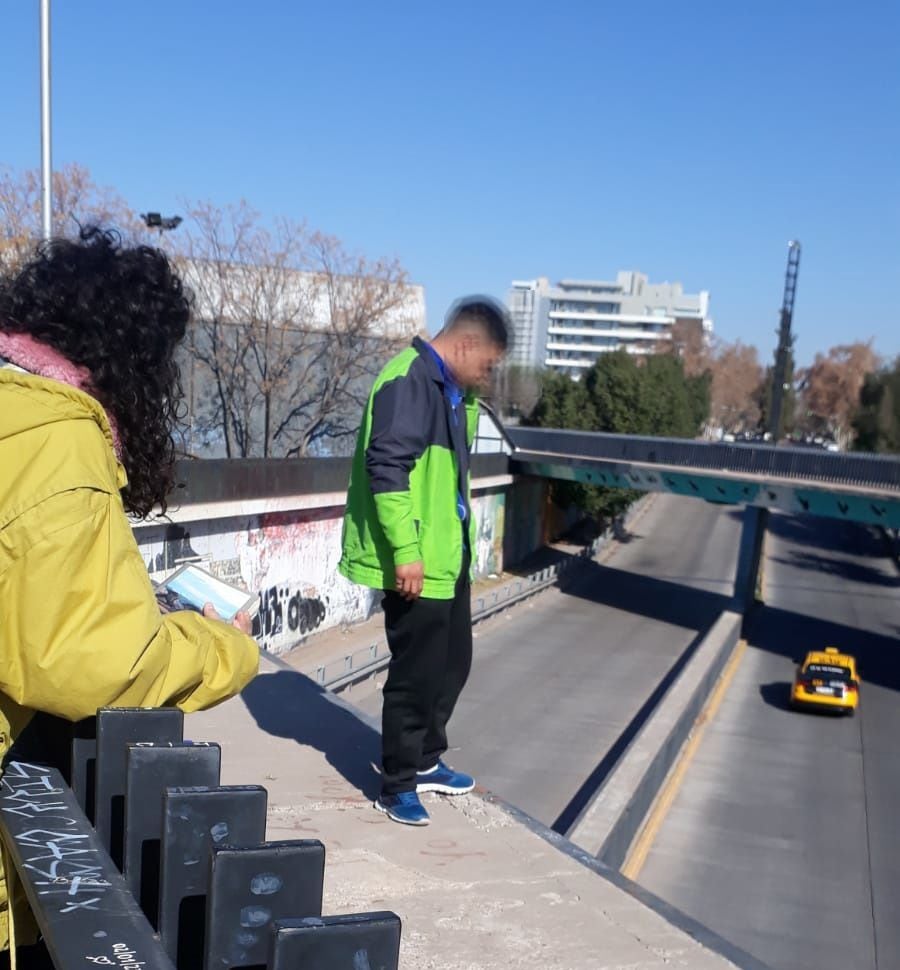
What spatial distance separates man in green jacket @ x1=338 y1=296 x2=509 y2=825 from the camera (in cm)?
384

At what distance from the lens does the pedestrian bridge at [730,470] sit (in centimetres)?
2833

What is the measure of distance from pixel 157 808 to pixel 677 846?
15.3 meters

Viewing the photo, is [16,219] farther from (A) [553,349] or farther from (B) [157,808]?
(A) [553,349]

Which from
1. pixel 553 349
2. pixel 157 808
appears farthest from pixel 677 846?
pixel 553 349

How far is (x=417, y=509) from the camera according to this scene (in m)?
3.98

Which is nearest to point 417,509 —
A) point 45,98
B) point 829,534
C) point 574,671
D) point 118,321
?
point 118,321

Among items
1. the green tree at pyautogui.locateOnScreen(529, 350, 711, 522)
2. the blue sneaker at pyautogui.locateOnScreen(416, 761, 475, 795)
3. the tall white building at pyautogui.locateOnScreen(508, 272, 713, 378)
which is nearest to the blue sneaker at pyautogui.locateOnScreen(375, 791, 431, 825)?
the blue sneaker at pyautogui.locateOnScreen(416, 761, 475, 795)

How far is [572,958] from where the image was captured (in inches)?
119

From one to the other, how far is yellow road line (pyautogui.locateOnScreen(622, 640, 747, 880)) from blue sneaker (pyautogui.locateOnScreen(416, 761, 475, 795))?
8657 millimetres

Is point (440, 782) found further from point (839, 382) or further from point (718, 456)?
point (839, 382)

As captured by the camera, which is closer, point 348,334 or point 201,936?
point 201,936

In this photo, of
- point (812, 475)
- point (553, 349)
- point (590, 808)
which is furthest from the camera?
point (553, 349)

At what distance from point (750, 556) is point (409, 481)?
34.2 m

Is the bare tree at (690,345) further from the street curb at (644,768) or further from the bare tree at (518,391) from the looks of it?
the street curb at (644,768)
